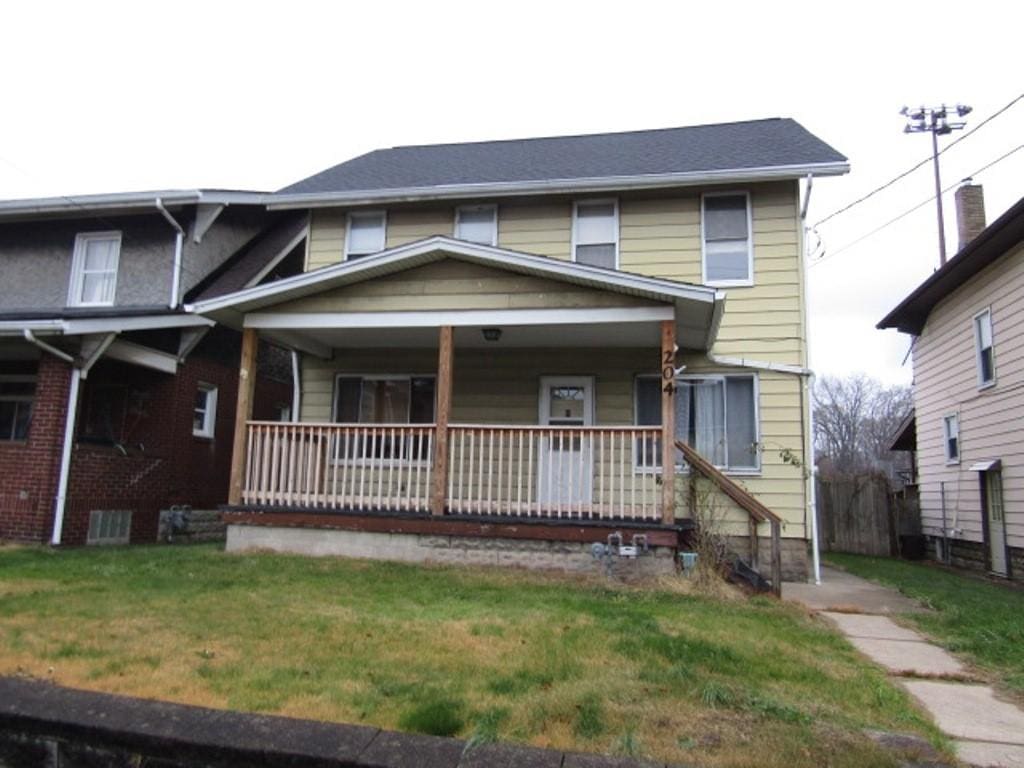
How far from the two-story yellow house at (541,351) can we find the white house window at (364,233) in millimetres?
25

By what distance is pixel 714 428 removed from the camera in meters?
10.2

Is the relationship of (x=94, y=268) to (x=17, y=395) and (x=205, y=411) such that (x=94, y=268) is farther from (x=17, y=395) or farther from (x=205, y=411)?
(x=205, y=411)

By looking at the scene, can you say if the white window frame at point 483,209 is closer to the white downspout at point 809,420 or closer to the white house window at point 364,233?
the white house window at point 364,233

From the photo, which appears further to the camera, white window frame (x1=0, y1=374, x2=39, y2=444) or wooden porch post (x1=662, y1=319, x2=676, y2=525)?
white window frame (x1=0, y1=374, x2=39, y2=444)

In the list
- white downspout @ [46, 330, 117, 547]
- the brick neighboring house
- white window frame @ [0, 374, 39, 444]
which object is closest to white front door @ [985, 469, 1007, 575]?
the brick neighboring house

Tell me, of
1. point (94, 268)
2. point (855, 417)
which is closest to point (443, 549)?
point (94, 268)

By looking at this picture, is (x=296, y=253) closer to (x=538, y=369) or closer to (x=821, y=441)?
(x=538, y=369)

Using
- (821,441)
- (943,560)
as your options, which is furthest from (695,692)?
(821,441)

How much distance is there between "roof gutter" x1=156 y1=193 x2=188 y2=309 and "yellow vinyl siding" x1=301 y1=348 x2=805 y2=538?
2.24m

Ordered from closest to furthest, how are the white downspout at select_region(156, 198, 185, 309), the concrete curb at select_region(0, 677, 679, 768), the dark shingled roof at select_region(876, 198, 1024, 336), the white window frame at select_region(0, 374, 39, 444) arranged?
the concrete curb at select_region(0, 677, 679, 768) < the dark shingled roof at select_region(876, 198, 1024, 336) < the white window frame at select_region(0, 374, 39, 444) < the white downspout at select_region(156, 198, 185, 309)

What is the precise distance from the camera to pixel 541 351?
35.3 ft

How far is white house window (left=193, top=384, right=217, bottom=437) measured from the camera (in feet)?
40.7

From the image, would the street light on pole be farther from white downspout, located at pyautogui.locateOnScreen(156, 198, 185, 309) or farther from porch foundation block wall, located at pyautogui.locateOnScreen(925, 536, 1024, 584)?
white downspout, located at pyautogui.locateOnScreen(156, 198, 185, 309)

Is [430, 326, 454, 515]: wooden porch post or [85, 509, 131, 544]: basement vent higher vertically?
[430, 326, 454, 515]: wooden porch post
